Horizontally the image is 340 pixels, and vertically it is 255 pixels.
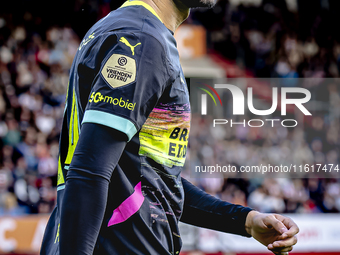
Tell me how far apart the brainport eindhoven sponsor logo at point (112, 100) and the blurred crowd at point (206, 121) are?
20.3 ft

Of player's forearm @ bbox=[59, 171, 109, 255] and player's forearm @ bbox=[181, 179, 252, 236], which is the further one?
player's forearm @ bbox=[181, 179, 252, 236]

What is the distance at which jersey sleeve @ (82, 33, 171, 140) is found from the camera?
860 mm

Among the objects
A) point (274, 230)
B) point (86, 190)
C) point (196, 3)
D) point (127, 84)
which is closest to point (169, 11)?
point (196, 3)

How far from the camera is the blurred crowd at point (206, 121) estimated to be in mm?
7660

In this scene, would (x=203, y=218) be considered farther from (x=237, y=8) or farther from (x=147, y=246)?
(x=237, y=8)

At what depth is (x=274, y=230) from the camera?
1.31 metres

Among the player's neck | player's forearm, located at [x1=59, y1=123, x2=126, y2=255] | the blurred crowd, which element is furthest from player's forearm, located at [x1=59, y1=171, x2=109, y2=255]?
the blurred crowd

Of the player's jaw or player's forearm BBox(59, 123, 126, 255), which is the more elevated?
the player's jaw

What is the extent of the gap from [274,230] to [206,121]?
8523 mm

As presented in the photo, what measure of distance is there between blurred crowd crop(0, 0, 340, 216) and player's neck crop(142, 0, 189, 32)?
5978 millimetres

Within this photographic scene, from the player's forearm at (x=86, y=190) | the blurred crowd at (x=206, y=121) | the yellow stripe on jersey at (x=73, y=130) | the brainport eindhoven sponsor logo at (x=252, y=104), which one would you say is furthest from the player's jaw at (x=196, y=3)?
the brainport eindhoven sponsor logo at (x=252, y=104)

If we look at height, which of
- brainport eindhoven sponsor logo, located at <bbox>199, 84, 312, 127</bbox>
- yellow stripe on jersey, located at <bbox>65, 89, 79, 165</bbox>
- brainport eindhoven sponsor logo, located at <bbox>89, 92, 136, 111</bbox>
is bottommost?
brainport eindhoven sponsor logo, located at <bbox>199, 84, 312, 127</bbox>

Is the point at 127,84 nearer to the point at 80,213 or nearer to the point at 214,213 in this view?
the point at 80,213

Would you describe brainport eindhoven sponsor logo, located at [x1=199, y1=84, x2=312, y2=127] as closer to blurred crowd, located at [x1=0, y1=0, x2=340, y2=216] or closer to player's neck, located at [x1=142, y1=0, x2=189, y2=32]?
blurred crowd, located at [x1=0, y1=0, x2=340, y2=216]
